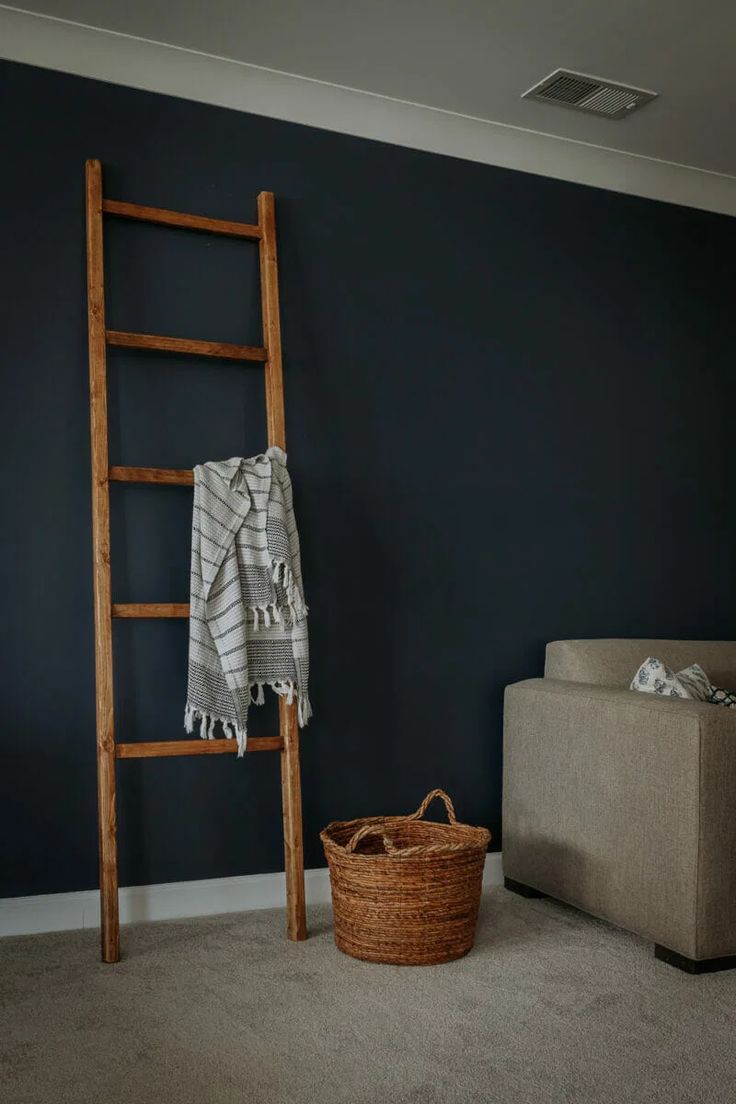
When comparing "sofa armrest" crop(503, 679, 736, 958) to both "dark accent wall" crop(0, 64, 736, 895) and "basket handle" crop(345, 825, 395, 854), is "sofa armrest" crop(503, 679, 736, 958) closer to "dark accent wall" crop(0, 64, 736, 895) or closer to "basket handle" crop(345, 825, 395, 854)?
"dark accent wall" crop(0, 64, 736, 895)

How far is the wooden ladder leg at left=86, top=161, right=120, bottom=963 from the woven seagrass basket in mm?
551

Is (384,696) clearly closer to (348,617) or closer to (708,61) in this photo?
(348,617)

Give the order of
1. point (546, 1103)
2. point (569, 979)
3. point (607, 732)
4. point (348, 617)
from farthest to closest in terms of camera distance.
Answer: point (348, 617) < point (607, 732) < point (569, 979) < point (546, 1103)

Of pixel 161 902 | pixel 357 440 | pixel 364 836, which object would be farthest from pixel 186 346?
pixel 161 902

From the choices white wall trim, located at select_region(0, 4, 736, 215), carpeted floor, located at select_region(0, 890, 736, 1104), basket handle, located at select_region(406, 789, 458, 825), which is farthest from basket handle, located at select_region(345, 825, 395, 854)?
white wall trim, located at select_region(0, 4, 736, 215)

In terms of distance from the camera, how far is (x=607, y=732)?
9.16 ft

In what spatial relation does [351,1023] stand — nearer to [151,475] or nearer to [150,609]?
[150,609]

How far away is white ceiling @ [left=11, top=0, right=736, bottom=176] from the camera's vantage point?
112 inches

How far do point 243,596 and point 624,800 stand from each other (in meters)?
1.09

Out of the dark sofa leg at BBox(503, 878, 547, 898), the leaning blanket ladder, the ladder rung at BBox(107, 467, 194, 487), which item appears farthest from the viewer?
the dark sofa leg at BBox(503, 878, 547, 898)

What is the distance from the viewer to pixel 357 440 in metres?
3.30

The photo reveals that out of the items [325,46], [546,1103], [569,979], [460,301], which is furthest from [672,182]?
[546,1103]

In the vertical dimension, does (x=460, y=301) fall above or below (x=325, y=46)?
below

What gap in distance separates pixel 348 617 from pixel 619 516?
1.08 metres
